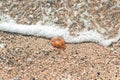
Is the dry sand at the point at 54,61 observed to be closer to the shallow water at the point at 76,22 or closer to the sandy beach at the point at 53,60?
the sandy beach at the point at 53,60

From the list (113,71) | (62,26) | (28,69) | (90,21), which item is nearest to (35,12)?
(62,26)

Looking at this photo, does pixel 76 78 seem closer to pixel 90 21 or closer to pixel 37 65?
pixel 37 65

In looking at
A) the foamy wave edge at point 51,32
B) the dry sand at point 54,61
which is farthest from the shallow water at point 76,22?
the dry sand at point 54,61

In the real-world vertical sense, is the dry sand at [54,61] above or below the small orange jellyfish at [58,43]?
below

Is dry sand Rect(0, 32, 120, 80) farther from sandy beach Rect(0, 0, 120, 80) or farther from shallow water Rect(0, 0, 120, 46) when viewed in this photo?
shallow water Rect(0, 0, 120, 46)

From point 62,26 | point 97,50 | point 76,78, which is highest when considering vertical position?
point 62,26

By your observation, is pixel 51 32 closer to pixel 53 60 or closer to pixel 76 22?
pixel 76 22

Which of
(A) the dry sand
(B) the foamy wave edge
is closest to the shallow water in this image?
(B) the foamy wave edge

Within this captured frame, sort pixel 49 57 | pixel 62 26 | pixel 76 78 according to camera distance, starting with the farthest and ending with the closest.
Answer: pixel 62 26, pixel 49 57, pixel 76 78
